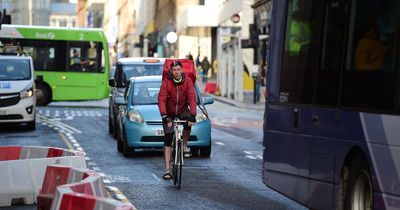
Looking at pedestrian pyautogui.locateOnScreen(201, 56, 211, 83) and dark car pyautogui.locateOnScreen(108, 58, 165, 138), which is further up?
dark car pyautogui.locateOnScreen(108, 58, 165, 138)

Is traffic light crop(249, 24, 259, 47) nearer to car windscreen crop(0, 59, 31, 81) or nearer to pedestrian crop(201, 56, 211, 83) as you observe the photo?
pedestrian crop(201, 56, 211, 83)

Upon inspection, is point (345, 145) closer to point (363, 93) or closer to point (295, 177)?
point (363, 93)

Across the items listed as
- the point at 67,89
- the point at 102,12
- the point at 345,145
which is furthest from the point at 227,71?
the point at 102,12

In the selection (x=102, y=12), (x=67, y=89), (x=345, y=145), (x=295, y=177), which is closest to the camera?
(x=345, y=145)

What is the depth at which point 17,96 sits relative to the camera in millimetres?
25938

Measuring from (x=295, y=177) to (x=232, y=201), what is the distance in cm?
229

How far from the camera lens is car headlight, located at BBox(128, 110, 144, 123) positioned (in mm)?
18859

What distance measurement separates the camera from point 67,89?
40719 mm

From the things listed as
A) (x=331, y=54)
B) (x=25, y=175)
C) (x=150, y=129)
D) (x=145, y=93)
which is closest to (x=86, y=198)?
(x=331, y=54)

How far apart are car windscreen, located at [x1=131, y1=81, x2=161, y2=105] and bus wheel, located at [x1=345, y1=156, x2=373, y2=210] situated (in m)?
11.1

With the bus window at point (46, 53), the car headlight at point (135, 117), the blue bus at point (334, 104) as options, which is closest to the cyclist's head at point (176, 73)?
the blue bus at point (334, 104)

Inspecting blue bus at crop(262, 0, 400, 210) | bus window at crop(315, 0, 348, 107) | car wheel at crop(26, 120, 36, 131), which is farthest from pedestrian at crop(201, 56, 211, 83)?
bus window at crop(315, 0, 348, 107)

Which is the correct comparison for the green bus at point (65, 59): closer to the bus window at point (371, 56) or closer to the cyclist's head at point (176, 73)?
the cyclist's head at point (176, 73)

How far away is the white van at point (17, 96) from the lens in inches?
1014
